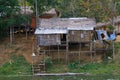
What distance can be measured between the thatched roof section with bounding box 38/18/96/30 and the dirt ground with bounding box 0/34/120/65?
7.57ft

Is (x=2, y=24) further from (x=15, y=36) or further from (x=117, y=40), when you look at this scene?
(x=117, y=40)

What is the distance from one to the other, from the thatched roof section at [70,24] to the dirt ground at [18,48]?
7.57ft

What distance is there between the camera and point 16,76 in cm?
3028

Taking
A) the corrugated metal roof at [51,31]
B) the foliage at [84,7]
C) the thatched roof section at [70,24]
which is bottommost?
the corrugated metal roof at [51,31]

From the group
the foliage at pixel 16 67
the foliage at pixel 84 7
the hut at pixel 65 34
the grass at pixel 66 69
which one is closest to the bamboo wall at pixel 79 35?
the hut at pixel 65 34

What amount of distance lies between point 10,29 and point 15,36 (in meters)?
1.56

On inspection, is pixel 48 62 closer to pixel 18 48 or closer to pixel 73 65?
pixel 73 65

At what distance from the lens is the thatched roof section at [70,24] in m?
32.7

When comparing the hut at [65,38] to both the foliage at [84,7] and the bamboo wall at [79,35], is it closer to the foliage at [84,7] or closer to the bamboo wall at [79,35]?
the bamboo wall at [79,35]

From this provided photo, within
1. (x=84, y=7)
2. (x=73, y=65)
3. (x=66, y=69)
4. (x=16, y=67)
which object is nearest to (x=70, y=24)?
(x=73, y=65)

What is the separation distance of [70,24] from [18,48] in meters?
4.62

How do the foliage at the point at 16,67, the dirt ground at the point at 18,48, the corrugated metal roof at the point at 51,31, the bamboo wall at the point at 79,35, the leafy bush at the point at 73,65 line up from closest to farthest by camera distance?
the foliage at the point at 16,67 → the leafy bush at the point at 73,65 → the corrugated metal roof at the point at 51,31 → the bamboo wall at the point at 79,35 → the dirt ground at the point at 18,48

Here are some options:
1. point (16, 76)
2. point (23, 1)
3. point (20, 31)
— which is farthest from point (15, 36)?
point (16, 76)

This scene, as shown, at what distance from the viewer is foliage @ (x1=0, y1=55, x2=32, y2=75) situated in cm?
3098
